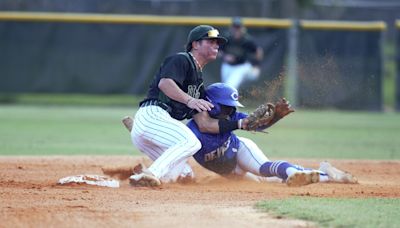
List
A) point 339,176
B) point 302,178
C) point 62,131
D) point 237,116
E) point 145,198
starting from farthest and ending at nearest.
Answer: point 62,131 < point 339,176 < point 237,116 < point 302,178 < point 145,198

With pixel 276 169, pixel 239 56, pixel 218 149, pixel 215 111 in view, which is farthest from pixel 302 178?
pixel 239 56

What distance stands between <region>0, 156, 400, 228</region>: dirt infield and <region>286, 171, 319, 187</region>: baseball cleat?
0.06 metres

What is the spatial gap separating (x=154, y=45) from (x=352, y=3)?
8.25 meters

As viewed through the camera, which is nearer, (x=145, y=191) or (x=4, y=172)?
(x=145, y=191)

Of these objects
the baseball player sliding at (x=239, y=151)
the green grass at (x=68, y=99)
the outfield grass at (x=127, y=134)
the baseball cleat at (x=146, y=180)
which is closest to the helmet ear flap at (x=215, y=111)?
the baseball player sliding at (x=239, y=151)

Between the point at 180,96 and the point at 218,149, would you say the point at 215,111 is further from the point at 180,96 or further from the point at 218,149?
the point at 180,96

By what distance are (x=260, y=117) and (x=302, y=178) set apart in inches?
24.3

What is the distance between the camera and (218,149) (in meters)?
7.43

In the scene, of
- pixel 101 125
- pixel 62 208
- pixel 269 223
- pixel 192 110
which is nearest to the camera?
pixel 269 223

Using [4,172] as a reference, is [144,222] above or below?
above

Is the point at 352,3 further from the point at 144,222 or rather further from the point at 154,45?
the point at 144,222

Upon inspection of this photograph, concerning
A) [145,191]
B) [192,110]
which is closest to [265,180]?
[192,110]

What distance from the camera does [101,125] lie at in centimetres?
1521

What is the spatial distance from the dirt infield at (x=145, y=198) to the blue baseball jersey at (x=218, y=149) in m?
0.18
